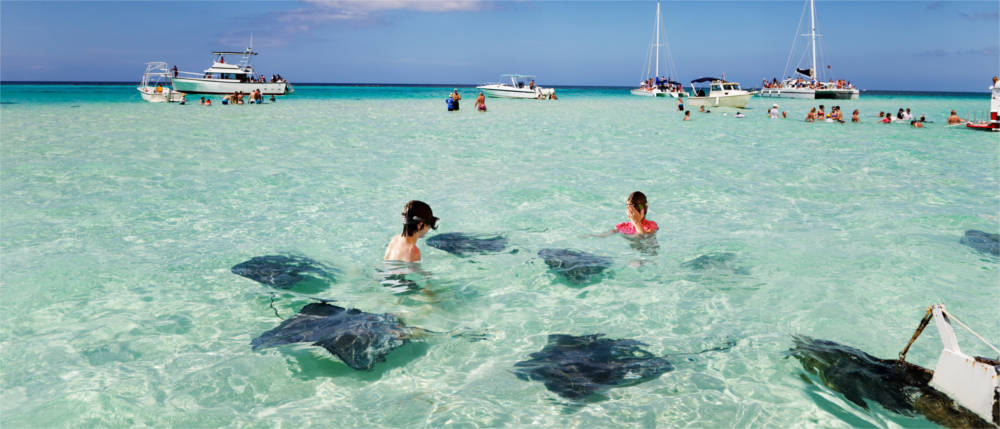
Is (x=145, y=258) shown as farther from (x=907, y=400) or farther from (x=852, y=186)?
(x=852, y=186)

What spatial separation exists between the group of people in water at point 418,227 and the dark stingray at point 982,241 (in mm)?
4305

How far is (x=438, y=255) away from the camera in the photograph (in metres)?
7.44

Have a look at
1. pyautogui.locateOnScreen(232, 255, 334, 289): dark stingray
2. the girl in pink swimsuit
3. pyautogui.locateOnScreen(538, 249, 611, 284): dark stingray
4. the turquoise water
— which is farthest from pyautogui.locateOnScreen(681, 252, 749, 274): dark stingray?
pyautogui.locateOnScreen(232, 255, 334, 289): dark stingray

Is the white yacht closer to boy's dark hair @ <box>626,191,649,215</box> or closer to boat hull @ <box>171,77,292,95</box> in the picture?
boat hull @ <box>171,77,292,95</box>

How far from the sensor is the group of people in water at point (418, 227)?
19.2 ft

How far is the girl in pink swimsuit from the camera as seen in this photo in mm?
7651

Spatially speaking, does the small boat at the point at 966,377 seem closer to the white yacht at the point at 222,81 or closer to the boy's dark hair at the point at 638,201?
the boy's dark hair at the point at 638,201

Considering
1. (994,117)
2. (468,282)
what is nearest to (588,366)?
(468,282)

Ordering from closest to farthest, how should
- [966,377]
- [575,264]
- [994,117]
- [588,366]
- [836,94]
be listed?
[966,377]
[588,366]
[575,264]
[994,117]
[836,94]

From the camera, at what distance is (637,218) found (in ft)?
25.9

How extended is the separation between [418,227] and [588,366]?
2.45m

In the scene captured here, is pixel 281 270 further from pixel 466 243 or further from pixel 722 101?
pixel 722 101

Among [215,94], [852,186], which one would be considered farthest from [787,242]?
[215,94]

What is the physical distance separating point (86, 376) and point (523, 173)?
10.9 meters
